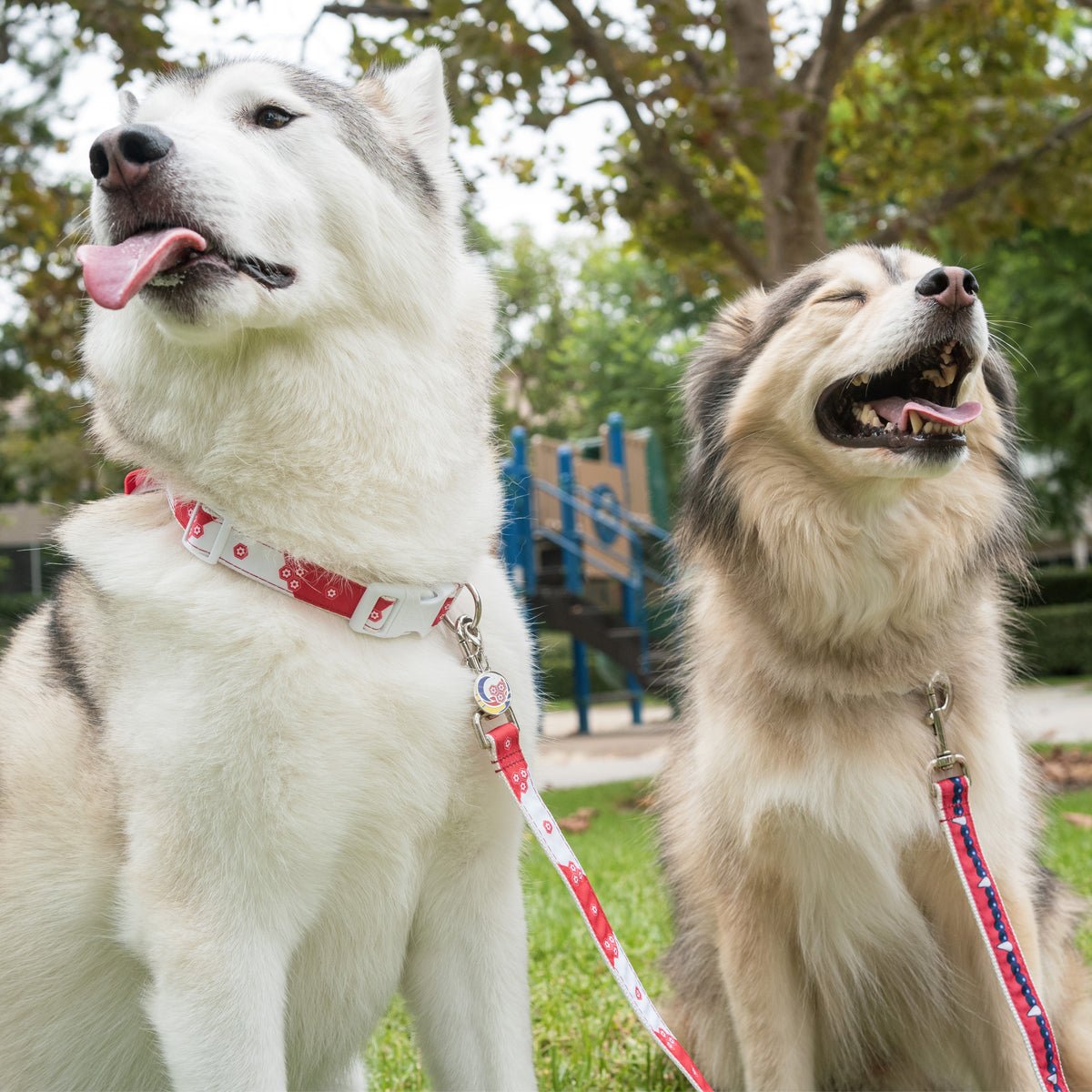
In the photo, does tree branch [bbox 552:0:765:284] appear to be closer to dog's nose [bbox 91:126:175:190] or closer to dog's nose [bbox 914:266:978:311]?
dog's nose [bbox 914:266:978:311]

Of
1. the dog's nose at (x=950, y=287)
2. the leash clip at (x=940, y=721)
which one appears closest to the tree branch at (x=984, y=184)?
the dog's nose at (x=950, y=287)

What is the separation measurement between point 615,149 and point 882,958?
20.4ft

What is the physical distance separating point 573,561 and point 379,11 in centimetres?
797

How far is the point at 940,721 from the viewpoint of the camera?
2.46 meters

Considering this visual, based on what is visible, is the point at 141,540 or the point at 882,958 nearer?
the point at 141,540

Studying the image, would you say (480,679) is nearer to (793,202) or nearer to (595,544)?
(793,202)

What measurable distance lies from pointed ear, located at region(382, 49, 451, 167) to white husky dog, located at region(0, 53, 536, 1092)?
123 millimetres

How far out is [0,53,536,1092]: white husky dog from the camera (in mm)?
1752

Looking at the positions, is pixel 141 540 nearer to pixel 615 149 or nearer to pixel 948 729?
pixel 948 729

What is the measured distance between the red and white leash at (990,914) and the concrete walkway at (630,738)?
19.3 ft

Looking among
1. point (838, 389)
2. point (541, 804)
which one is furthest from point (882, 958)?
point (838, 389)

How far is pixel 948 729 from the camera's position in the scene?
2.52m

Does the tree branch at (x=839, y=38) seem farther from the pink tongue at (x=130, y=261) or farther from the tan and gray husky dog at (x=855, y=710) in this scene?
the pink tongue at (x=130, y=261)

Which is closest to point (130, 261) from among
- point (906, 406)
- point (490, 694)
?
point (490, 694)
